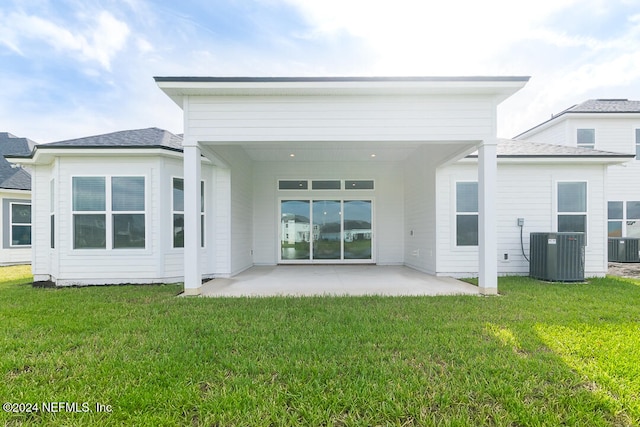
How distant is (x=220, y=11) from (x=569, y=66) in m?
14.4

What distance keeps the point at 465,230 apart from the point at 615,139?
33.4 feet

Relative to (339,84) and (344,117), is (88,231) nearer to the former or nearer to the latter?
(344,117)

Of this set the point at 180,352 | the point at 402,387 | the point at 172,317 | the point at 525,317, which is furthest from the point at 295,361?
the point at 525,317

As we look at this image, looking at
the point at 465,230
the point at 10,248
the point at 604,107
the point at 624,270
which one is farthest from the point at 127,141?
the point at 604,107

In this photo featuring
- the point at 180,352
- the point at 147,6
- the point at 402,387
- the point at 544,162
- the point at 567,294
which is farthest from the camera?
the point at 147,6

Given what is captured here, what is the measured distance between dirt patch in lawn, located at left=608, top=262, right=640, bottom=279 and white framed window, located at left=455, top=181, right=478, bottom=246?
4254 mm

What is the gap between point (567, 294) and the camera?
221 inches

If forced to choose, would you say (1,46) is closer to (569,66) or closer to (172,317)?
(172,317)

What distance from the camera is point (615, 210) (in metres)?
11.8

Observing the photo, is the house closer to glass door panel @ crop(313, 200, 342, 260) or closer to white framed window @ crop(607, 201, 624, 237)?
glass door panel @ crop(313, 200, 342, 260)

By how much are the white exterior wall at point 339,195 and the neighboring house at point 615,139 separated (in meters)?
8.30

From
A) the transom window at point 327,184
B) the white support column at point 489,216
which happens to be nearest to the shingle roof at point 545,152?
the white support column at point 489,216

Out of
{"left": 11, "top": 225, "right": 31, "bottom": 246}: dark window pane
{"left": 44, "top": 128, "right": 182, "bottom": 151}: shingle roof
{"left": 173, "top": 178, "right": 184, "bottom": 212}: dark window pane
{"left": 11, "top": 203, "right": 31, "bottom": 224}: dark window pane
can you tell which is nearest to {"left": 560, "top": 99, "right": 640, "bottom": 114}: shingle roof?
{"left": 173, "top": 178, "right": 184, "bottom": 212}: dark window pane

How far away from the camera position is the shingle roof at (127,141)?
6754 mm
